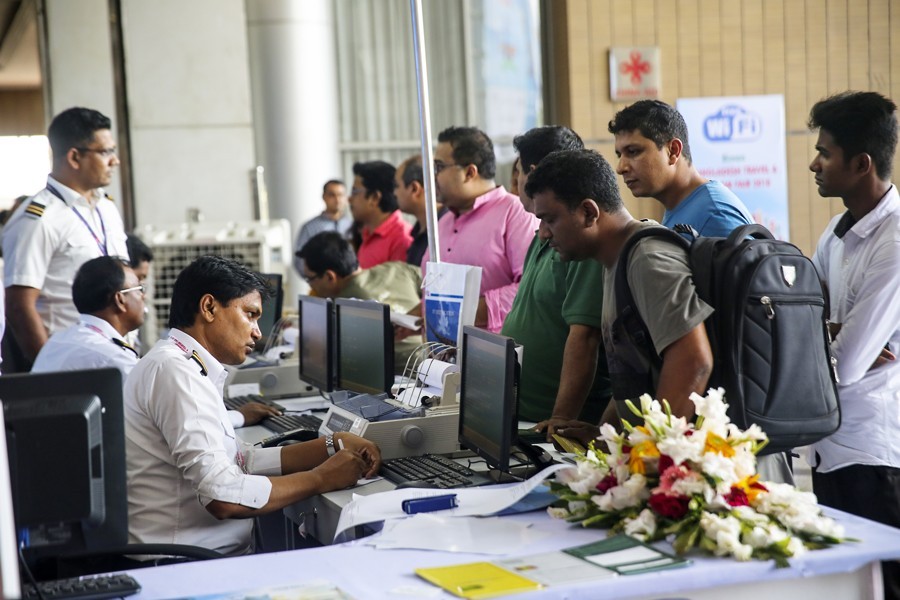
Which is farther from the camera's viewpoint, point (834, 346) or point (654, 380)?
point (834, 346)

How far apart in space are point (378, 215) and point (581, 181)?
10.5ft

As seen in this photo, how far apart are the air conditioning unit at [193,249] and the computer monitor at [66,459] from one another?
4.75 metres

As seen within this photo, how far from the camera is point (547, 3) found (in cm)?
583

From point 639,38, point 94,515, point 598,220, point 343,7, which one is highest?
point 343,7

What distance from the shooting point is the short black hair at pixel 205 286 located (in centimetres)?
276

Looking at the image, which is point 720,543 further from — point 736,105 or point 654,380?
point 736,105

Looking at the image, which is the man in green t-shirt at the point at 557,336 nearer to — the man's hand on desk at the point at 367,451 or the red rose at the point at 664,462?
the man's hand on desk at the point at 367,451

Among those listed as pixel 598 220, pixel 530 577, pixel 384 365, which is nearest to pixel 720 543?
pixel 530 577

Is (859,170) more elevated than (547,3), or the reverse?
(547,3)

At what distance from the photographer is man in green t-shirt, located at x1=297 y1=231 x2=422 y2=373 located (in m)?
4.55

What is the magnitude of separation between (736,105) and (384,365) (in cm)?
309

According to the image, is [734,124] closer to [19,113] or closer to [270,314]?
[270,314]

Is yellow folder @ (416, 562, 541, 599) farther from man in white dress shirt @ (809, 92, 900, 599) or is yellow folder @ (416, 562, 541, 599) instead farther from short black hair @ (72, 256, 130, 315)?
short black hair @ (72, 256, 130, 315)

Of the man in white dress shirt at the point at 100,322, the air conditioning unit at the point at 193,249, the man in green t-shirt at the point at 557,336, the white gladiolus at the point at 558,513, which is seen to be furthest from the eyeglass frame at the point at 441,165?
the air conditioning unit at the point at 193,249
